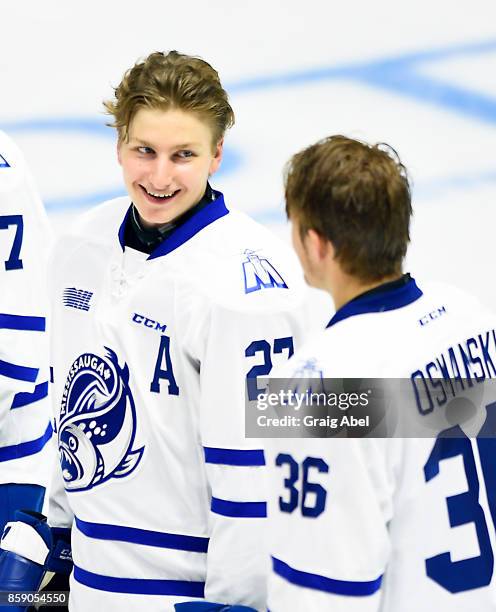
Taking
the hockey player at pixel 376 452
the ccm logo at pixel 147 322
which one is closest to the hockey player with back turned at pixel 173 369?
the ccm logo at pixel 147 322

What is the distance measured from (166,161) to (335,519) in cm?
Answer: 62

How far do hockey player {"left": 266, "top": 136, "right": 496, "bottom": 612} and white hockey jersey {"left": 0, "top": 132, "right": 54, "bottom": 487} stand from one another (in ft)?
3.04

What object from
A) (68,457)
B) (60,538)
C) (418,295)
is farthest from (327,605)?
(60,538)

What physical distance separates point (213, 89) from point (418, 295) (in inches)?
20.2

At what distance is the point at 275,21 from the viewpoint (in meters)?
3.82

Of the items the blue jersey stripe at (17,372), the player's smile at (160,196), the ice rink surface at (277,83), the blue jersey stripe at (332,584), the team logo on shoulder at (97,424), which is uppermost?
the ice rink surface at (277,83)

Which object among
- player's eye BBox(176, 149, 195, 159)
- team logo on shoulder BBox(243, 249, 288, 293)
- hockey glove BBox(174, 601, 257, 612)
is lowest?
hockey glove BBox(174, 601, 257, 612)

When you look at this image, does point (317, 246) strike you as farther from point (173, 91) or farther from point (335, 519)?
point (173, 91)

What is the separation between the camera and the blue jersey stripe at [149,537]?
1692 mm

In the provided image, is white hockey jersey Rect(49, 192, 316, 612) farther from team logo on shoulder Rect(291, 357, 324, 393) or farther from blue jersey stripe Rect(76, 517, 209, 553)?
team logo on shoulder Rect(291, 357, 324, 393)

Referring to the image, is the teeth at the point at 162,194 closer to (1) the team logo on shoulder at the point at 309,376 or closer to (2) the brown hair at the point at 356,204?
(2) the brown hair at the point at 356,204

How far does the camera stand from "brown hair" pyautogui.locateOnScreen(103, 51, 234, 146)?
5.50 ft

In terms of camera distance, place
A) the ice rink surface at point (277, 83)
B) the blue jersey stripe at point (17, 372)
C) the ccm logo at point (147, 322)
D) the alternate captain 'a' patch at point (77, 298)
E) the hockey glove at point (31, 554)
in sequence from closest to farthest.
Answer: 1. the ccm logo at point (147, 322)
2. the alternate captain 'a' patch at point (77, 298)
3. the hockey glove at point (31, 554)
4. the blue jersey stripe at point (17, 372)
5. the ice rink surface at point (277, 83)

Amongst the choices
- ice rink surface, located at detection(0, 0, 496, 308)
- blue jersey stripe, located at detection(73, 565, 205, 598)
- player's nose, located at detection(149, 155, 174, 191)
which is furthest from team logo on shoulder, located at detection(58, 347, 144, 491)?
ice rink surface, located at detection(0, 0, 496, 308)
